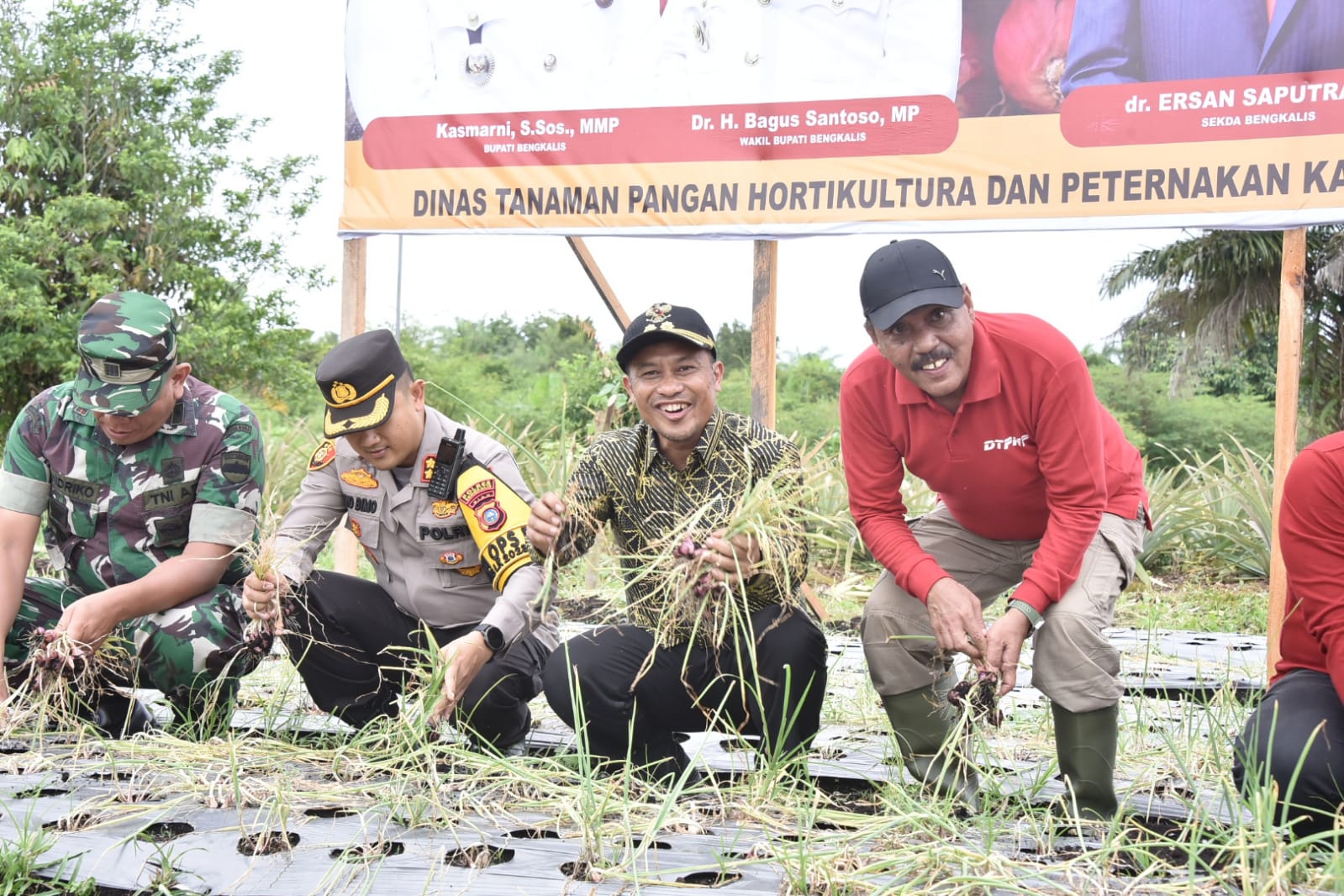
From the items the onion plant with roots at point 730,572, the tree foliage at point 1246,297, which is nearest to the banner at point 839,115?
the onion plant with roots at point 730,572

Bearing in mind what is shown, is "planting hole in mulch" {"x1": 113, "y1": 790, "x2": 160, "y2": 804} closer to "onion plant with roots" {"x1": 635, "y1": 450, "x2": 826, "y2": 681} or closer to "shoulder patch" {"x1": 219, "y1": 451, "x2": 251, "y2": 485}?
"shoulder patch" {"x1": 219, "y1": 451, "x2": 251, "y2": 485}

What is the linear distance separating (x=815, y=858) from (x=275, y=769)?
49.5 inches

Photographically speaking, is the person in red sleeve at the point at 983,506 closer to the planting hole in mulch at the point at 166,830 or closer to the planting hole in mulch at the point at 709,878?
the planting hole in mulch at the point at 709,878

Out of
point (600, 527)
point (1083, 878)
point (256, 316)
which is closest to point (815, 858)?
point (1083, 878)

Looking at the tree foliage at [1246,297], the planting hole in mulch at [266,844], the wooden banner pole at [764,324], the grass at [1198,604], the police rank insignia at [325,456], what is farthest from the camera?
the tree foliage at [1246,297]

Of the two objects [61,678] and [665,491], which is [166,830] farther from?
[665,491]

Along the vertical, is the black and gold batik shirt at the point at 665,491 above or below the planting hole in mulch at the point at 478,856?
above

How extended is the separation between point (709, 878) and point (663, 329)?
42.5 inches

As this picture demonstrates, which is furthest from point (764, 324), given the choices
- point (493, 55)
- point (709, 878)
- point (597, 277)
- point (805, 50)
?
point (709, 878)

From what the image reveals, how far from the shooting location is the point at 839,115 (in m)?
3.93

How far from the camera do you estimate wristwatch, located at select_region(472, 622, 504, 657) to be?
2.50 meters

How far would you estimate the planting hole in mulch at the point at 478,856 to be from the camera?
78.0 inches

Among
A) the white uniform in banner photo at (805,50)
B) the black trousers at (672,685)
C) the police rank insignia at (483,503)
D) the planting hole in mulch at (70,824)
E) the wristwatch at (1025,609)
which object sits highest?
the white uniform in banner photo at (805,50)

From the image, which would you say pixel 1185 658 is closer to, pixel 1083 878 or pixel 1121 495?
pixel 1121 495
